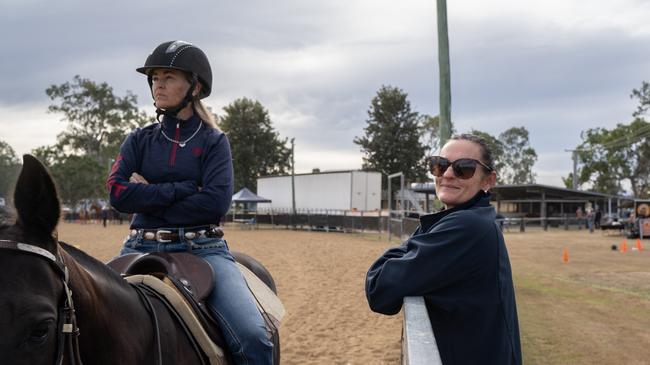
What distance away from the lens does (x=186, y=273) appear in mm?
2801

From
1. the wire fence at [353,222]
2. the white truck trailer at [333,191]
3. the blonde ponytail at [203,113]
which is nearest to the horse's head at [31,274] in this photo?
the blonde ponytail at [203,113]

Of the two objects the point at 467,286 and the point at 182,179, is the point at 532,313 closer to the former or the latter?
the point at 182,179

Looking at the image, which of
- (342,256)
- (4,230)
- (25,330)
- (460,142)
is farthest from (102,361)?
(342,256)

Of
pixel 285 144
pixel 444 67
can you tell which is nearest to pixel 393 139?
pixel 285 144

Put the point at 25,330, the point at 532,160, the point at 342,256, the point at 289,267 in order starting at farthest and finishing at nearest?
1. the point at 532,160
2. the point at 342,256
3. the point at 289,267
4. the point at 25,330

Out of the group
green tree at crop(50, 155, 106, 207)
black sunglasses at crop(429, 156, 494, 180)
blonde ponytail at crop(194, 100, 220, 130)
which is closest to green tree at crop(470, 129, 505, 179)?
black sunglasses at crop(429, 156, 494, 180)

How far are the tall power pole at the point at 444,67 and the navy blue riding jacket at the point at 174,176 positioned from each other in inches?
283

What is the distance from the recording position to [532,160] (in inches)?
3834

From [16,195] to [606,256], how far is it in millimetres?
21115

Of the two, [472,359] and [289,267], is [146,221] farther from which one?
[289,267]

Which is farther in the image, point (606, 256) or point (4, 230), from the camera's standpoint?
point (606, 256)

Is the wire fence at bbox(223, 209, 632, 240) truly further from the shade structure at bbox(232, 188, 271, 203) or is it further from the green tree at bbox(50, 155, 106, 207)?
the green tree at bbox(50, 155, 106, 207)

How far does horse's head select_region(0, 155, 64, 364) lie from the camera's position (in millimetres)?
1482

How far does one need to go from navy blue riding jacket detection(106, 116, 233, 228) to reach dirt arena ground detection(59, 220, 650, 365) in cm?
421
